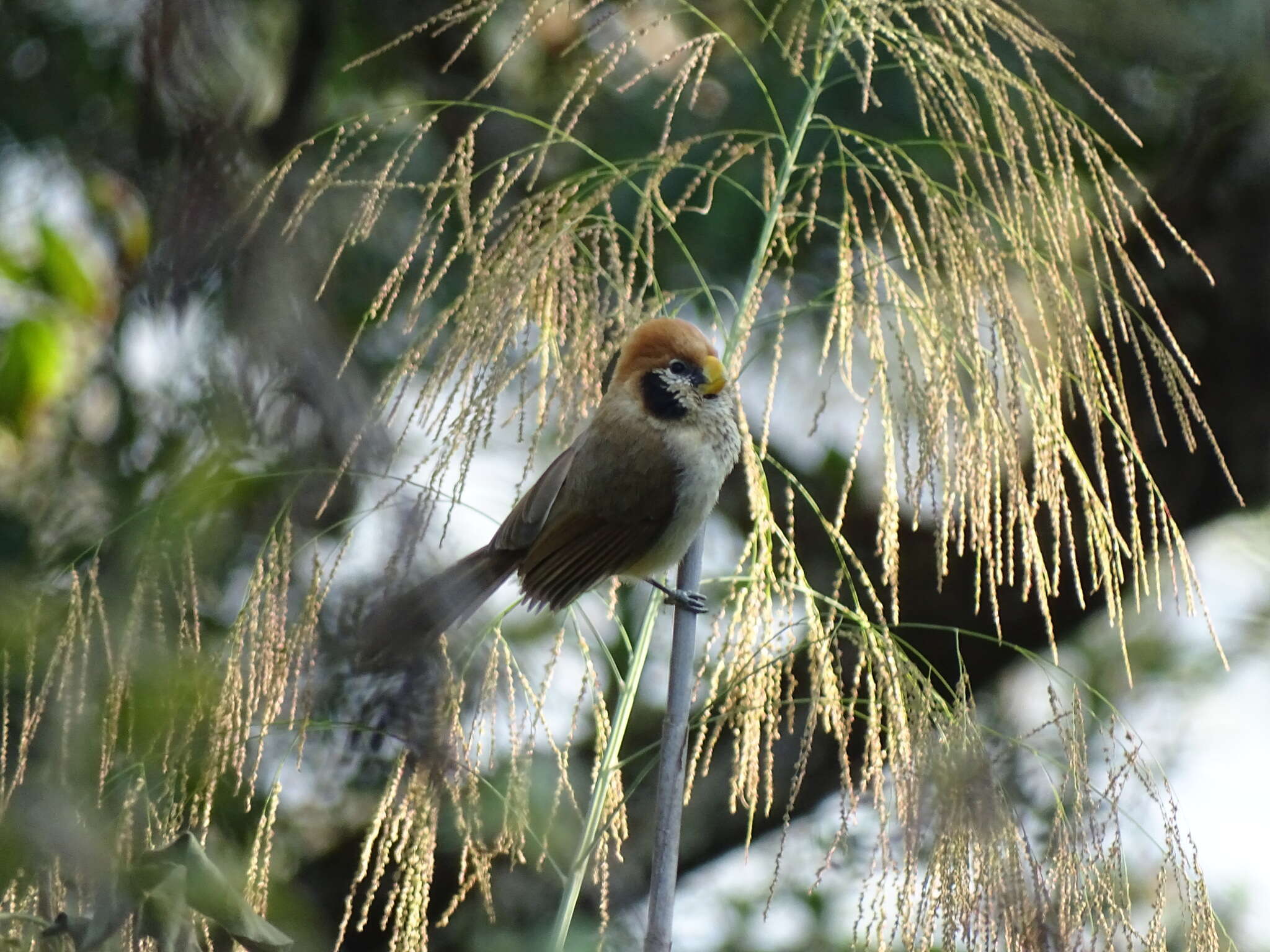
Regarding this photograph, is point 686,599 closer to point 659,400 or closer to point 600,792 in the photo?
point 600,792

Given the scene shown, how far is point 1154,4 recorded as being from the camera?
9.46 ft

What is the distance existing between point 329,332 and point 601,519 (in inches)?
49.0

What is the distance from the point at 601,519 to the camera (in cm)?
239

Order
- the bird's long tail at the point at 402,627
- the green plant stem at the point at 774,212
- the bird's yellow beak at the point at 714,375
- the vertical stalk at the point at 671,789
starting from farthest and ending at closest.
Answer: the bird's yellow beak at the point at 714,375
the green plant stem at the point at 774,212
the vertical stalk at the point at 671,789
the bird's long tail at the point at 402,627

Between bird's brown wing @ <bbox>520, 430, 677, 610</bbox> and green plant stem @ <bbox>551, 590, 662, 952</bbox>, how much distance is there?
0.41 metres

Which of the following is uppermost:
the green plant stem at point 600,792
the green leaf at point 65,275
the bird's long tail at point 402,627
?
the green leaf at point 65,275

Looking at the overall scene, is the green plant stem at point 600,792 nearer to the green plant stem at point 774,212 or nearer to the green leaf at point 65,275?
the green plant stem at point 774,212

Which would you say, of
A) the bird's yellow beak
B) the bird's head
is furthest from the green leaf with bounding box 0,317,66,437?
the bird's yellow beak

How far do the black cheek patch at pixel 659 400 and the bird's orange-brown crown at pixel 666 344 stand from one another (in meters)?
0.02

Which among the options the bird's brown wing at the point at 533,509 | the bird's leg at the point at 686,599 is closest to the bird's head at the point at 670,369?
the bird's brown wing at the point at 533,509

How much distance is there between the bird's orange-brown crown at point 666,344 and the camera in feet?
7.06

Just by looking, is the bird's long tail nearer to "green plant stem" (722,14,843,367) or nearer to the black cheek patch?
"green plant stem" (722,14,843,367)

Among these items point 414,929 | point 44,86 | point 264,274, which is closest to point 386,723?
point 264,274

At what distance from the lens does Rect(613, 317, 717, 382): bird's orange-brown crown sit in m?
2.15
